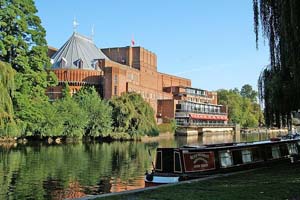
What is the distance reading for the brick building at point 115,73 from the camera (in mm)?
83688

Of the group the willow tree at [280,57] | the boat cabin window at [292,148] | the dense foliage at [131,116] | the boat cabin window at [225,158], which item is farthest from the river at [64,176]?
the dense foliage at [131,116]

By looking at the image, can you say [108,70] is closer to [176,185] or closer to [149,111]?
[149,111]

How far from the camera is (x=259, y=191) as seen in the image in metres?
10.6

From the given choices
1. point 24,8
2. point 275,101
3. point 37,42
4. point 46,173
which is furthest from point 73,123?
point 275,101

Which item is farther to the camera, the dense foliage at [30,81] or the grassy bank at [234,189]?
the dense foliage at [30,81]

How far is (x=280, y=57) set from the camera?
12648 millimetres

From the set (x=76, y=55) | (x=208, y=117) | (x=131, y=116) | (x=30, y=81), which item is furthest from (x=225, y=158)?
(x=208, y=117)

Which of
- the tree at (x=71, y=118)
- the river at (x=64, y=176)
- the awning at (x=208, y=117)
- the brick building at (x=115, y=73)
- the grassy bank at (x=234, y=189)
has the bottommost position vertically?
the river at (x=64, y=176)

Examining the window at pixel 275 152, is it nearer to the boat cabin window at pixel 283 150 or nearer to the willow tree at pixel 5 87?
the boat cabin window at pixel 283 150

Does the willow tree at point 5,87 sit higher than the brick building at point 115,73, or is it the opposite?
the brick building at point 115,73

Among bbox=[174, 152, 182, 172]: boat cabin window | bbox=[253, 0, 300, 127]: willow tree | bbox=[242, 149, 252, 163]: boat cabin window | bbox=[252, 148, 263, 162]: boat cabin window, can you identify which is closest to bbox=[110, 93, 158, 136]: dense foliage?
bbox=[252, 148, 263, 162]: boat cabin window

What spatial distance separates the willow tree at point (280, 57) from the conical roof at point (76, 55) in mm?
74799

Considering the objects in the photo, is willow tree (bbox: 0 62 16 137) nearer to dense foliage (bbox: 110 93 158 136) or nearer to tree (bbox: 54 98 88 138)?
tree (bbox: 54 98 88 138)

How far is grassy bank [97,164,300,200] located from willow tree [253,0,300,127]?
288 centimetres
